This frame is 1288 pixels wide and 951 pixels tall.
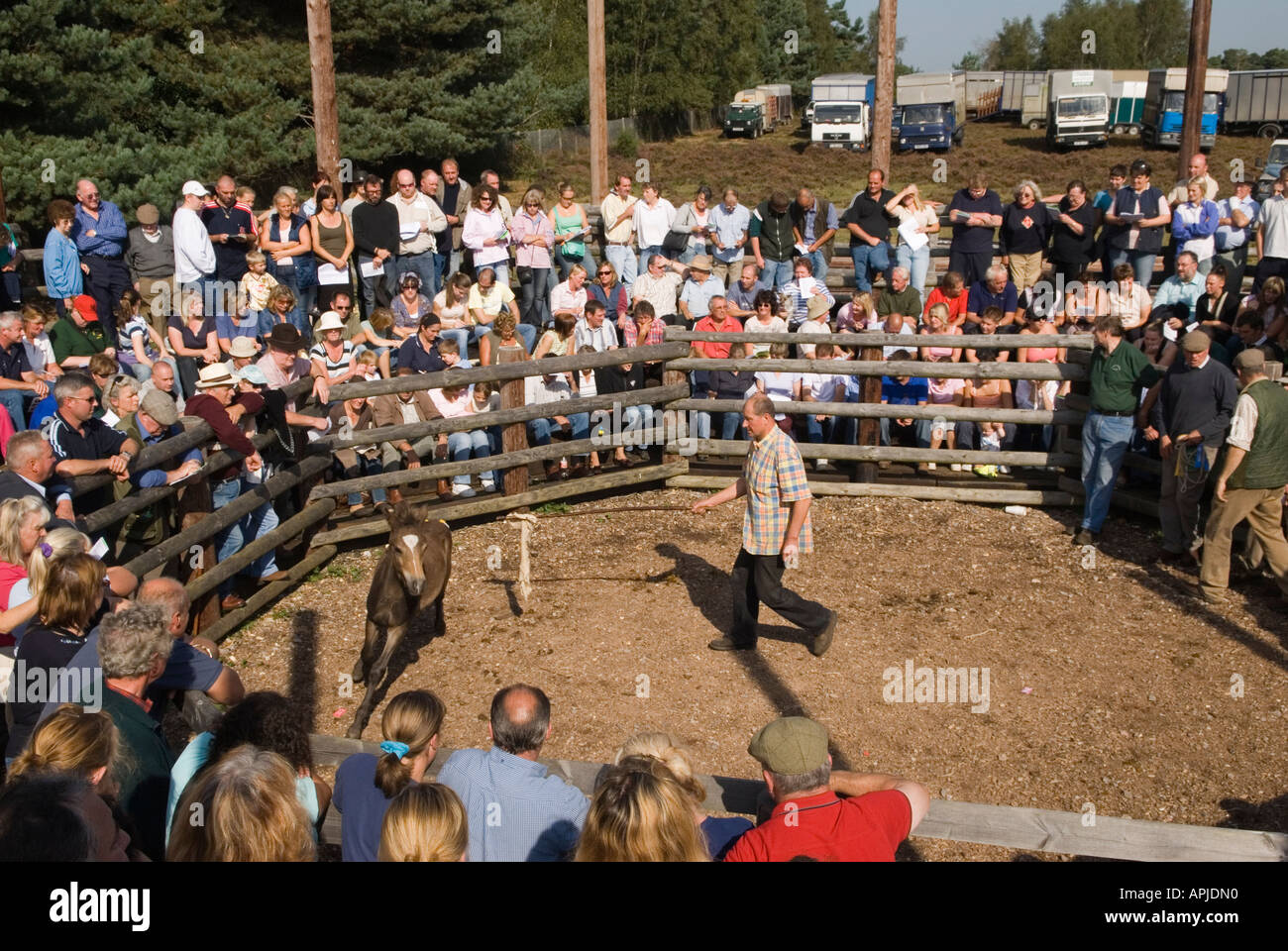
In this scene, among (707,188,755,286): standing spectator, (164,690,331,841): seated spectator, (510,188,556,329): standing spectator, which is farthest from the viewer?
(707,188,755,286): standing spectator

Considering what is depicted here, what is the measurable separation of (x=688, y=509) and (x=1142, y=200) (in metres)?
7.01

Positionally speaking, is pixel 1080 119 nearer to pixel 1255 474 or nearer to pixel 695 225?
pixel 695 225

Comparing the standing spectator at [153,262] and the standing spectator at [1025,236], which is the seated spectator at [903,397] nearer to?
the standing spectator at [1025,236]

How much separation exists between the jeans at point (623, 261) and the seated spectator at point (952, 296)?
4076mm

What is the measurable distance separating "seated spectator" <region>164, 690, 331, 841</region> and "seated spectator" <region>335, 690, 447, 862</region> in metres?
0.14

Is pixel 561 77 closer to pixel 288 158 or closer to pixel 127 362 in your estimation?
pixel 288 158

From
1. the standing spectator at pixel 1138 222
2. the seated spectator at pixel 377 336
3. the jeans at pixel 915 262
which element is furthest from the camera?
the jeans at pixel 915 262

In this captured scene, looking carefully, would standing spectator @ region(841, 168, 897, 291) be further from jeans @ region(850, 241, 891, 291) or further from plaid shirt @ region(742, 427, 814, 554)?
plaid shirt @ region(742, 427, 814, 554)

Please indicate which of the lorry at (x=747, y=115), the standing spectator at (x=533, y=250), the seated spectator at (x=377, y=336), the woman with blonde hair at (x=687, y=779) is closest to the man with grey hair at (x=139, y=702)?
the woman with blonde hair at (x=687, y=779)

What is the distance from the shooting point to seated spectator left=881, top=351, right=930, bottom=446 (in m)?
12.6

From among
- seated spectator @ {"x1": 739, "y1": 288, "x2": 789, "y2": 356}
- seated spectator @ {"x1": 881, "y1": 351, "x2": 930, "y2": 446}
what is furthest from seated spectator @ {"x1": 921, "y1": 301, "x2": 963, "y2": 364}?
seated spectator @ {"x1": 739, "y1": 288, "x2": 789, "y2": 356}

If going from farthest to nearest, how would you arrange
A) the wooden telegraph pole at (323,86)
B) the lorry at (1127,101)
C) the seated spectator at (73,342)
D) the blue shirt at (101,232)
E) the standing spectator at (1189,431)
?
the lorry at (1127,101) < the wooden telegraph pole at (323,86) < the blue shirt at (101,232) < the seated spectator at (73,342) < the standing spectator at (1189,431)

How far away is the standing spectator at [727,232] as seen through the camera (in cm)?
1577
